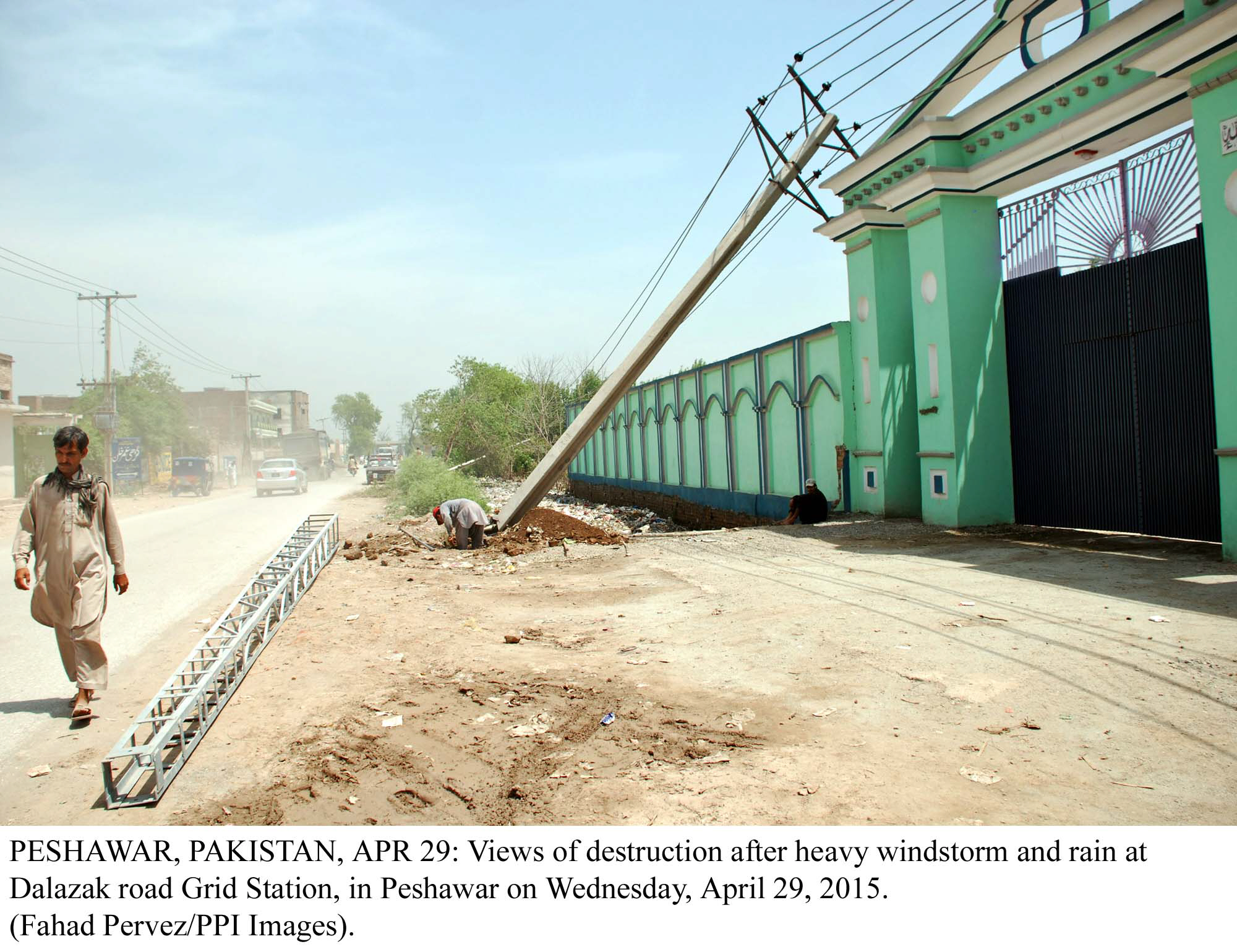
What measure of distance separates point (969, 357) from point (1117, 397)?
1975mm

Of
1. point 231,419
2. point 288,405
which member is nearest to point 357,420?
point 288,405

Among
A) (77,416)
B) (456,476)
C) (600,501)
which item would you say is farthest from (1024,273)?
(77,416)

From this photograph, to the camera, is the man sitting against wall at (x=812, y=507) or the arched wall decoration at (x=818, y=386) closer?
the man sitting against wall at (x=812, y=507)

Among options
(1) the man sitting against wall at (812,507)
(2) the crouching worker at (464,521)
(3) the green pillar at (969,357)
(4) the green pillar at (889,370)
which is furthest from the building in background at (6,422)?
(3) the green pillar at (969,357)

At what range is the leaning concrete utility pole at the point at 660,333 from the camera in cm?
1373

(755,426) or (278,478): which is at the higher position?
(755,426)

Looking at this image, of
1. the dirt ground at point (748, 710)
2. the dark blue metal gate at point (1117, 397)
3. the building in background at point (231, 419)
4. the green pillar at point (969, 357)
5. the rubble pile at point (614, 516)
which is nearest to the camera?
the dirt ground at point (748, 710)

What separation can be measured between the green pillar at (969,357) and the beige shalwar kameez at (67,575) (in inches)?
386

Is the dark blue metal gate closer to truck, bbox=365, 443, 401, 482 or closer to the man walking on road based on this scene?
the man walking on road

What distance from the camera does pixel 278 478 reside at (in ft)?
106

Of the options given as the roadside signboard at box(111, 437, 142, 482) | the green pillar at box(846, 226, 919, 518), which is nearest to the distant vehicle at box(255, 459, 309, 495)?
the roadside signboard at box(111, 437, 142, 482)

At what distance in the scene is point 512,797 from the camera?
3566 mm

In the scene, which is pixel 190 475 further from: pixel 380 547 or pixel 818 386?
pixel 818 386

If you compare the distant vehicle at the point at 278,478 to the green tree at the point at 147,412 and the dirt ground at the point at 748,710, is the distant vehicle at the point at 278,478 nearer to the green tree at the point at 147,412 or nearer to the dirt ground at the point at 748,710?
the green tree at the point at 147,412
